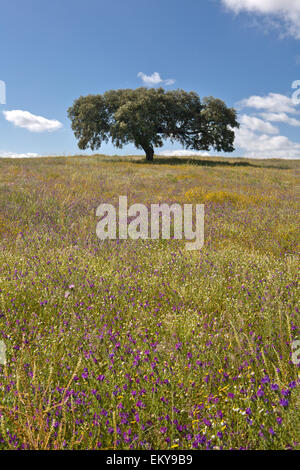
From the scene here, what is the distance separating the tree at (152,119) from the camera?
3064cm

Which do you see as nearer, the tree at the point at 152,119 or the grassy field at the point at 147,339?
the grassy field at the point at 147,339

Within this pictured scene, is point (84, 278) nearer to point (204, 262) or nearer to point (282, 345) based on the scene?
point (204, 262)

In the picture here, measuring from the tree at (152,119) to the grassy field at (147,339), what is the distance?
26.1 metres

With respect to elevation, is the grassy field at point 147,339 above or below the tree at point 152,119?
below

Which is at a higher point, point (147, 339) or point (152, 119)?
point (152, 119)

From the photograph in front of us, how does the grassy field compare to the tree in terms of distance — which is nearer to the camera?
the grassy field

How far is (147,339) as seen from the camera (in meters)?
2.84

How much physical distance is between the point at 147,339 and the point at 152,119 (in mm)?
32326

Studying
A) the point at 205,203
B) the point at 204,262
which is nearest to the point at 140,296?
the point at 204,262

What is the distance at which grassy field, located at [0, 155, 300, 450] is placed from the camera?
1883 mm

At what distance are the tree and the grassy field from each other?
2609 centimetres

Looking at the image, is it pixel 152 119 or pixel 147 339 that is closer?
pixel 147 339

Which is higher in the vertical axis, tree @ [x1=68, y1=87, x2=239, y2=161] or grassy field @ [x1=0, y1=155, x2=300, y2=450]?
tree @ [x1=68, y1=87, x2=239, y2=161]
